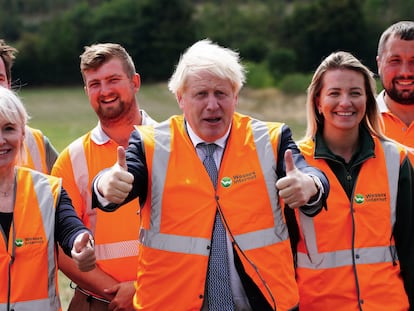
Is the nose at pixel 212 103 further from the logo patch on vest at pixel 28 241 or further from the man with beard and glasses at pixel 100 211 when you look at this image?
the man with beard and glasses at pixel 100 211

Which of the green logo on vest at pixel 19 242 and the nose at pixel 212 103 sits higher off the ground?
the nose at pixel 212 103

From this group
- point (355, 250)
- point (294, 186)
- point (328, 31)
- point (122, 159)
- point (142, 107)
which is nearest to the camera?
point (294, 186)

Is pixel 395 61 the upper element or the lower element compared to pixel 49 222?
upper

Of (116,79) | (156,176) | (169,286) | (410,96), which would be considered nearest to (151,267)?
(169,286)

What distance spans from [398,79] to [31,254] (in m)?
3.21

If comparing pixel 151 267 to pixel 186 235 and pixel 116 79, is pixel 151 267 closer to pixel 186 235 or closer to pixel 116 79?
pixel 186 235

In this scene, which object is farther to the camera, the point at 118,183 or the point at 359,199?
the point at 359,199

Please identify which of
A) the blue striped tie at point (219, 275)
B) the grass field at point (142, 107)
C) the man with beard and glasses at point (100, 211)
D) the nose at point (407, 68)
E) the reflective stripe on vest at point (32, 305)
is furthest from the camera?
the grass field at point (142, 107)

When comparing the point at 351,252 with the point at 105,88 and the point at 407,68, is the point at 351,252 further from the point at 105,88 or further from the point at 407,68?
the point at 105,88

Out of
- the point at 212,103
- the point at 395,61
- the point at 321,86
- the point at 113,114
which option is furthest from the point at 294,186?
the point at 395,61

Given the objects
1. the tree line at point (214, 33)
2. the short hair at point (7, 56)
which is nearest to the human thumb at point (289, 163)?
the short hair at point (7, 56)

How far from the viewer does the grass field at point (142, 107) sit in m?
41.3

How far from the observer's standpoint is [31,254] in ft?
13.2

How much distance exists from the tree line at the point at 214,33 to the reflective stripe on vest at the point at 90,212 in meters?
56.9
